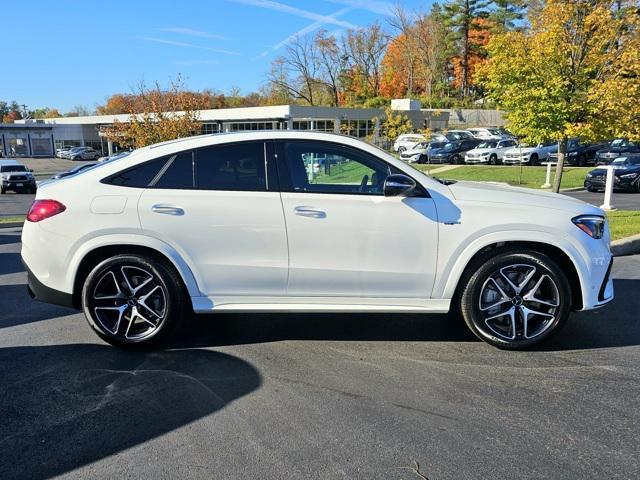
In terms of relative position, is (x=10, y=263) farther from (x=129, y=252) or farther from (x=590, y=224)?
(x=590, y=224)

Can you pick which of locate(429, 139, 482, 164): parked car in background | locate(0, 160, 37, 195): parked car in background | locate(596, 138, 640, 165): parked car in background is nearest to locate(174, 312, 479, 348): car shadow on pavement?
locate(596, 138, 640, 165): parked car in background

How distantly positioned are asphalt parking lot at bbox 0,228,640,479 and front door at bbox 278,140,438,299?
0.58m

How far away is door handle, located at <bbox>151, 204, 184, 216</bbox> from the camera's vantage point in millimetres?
4055

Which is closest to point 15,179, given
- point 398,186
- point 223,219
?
point 223,219

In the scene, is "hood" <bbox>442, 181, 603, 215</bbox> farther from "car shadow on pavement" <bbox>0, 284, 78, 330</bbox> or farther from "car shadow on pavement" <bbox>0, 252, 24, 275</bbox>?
"car shadow on pavement" <bbox>0, 252, 24, 275</bbox>

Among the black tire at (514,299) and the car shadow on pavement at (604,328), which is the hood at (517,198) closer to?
the black tire at (514,299)

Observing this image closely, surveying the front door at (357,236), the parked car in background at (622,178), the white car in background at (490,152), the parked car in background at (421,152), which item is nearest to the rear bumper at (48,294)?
the front door at (357,236)

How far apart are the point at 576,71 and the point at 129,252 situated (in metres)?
10.9

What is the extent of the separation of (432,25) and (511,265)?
81699 mm

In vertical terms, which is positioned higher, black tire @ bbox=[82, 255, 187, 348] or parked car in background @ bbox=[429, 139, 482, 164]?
parked car in background @ bbox=[429, 139, 482, 164]

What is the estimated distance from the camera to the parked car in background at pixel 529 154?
2817 centimetres

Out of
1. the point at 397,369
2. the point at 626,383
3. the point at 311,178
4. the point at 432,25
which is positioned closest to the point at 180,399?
the point at 397,369

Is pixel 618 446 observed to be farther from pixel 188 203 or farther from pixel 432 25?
pixel 432 25

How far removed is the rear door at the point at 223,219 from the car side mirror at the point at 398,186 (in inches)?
34.0
